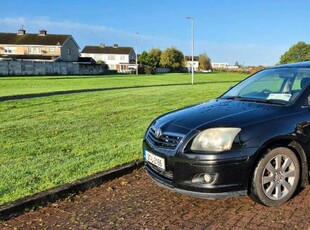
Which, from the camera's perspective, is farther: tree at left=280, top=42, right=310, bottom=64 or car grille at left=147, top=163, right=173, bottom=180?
tree at left=280, top=42, right=310, bottom=64

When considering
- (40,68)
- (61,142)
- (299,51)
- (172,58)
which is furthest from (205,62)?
(61,142)

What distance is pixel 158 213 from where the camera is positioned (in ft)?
13.6

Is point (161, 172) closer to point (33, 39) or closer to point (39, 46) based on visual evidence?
point (39, 46)

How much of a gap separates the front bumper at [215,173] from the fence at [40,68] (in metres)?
45.6

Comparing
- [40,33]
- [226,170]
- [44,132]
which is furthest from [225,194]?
[40,33]

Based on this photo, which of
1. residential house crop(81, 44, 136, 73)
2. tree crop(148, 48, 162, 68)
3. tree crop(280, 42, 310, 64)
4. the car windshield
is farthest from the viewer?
residential house crop(81, 44, 136, 73)

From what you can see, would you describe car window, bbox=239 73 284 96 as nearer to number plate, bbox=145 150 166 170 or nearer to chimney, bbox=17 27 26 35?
number plate, bbox=145 150 166 170

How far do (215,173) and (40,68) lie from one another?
50494 mm

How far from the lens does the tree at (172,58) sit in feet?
327

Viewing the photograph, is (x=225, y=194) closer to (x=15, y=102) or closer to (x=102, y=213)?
(x=102, y=213)

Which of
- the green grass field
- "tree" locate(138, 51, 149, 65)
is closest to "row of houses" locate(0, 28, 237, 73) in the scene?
"tree" locate(138, 51, 149, 65)

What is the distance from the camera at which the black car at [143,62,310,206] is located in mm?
3918

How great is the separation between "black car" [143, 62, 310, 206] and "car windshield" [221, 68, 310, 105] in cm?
4

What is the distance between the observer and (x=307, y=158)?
438 centimetres
